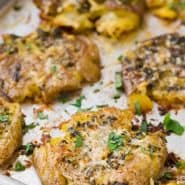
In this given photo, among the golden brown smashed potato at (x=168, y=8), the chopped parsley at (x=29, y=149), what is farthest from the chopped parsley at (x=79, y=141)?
the golden brown smashed potato at (x=168, y=8)

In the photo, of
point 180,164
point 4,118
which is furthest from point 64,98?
point 180,164

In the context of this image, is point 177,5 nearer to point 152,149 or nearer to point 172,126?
point 172,126

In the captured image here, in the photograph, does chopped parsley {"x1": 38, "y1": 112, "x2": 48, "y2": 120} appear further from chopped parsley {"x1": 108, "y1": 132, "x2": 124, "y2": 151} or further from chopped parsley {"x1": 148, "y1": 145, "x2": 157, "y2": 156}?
chopped parsley {"x1": 148, "y1": 145, "x2": 157, "y2": 156}

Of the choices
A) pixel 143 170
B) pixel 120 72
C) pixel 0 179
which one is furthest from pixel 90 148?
pixel 120 72

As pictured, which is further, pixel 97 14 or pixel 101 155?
pixel 97 14

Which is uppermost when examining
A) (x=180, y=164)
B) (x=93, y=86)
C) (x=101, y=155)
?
(x=101, y=155)

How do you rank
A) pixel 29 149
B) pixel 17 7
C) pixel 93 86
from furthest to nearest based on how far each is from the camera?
pixel 17 7 < pixel 93 86 < pixel 29 149

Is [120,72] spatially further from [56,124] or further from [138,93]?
[56,124]
